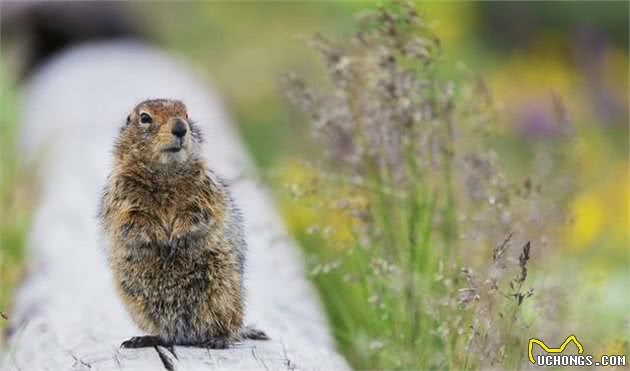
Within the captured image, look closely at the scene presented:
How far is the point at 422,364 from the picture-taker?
423cm

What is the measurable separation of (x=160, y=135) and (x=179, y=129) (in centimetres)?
10

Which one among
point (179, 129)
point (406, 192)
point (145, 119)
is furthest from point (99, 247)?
point (179, 129)

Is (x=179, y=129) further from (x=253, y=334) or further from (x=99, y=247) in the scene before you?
(x=99, y=247)

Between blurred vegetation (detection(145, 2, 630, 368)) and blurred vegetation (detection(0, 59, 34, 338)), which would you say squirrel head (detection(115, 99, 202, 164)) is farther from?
blurred vegetation (detection(0, 59, 34, 338))

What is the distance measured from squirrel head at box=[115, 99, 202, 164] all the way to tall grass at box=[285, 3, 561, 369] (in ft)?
2.27

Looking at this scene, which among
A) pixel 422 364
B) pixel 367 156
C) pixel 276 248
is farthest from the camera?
pixel 276 248

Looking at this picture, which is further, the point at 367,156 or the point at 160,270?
the point at 367,156

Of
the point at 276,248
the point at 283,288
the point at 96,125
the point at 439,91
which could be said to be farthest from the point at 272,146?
the point at 439,91

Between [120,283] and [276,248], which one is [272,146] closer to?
[276,248]

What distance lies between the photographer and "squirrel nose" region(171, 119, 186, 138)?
374 cm

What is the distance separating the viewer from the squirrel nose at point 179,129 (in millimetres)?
3744

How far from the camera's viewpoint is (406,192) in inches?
188

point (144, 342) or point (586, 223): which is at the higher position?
point (586, 223)

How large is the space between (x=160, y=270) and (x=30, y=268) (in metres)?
2.28
